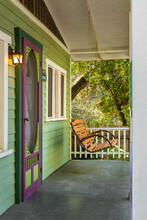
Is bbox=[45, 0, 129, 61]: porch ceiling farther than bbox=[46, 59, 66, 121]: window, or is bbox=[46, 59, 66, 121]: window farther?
bbox=[46, 59, 66, 121]: window

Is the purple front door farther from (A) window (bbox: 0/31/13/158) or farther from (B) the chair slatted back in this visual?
(B) the chair slatted back

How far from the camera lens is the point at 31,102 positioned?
3906 millimetres

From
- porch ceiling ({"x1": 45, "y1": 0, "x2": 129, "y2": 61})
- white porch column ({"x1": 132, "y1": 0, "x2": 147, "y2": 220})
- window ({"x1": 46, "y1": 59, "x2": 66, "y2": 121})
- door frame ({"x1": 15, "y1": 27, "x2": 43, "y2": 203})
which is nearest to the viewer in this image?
white porch column ({"x1": 132, "y1": 0, "x2": 147, "y2": 220})

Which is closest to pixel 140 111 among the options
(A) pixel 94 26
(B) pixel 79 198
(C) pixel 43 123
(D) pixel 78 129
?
(B) pixel 79 198

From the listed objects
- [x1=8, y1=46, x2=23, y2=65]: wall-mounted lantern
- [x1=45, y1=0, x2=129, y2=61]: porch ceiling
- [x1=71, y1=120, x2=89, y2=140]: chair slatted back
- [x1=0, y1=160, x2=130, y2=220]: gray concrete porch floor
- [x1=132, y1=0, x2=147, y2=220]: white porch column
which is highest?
[x1=45, y1=0, x2=129, y2=61]: porch ceiling

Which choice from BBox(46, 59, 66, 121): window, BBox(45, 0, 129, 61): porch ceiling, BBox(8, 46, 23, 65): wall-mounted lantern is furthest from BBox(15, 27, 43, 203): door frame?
BBox(45, 0, 129, 61): porch ceiling

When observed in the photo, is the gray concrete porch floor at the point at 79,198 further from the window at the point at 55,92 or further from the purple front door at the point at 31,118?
the window at the point at 55,92

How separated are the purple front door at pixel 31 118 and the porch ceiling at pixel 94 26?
1.41 meters

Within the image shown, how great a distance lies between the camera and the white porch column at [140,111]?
55cm

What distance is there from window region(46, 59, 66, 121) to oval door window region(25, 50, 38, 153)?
69 cm

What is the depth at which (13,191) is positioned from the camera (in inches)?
129

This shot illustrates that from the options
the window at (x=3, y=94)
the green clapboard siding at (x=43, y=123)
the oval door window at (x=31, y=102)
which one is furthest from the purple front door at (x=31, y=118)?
the window at (x=3, y=94)

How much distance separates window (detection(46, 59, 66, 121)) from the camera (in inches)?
195

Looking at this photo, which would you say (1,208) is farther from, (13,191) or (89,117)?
(89,117)
